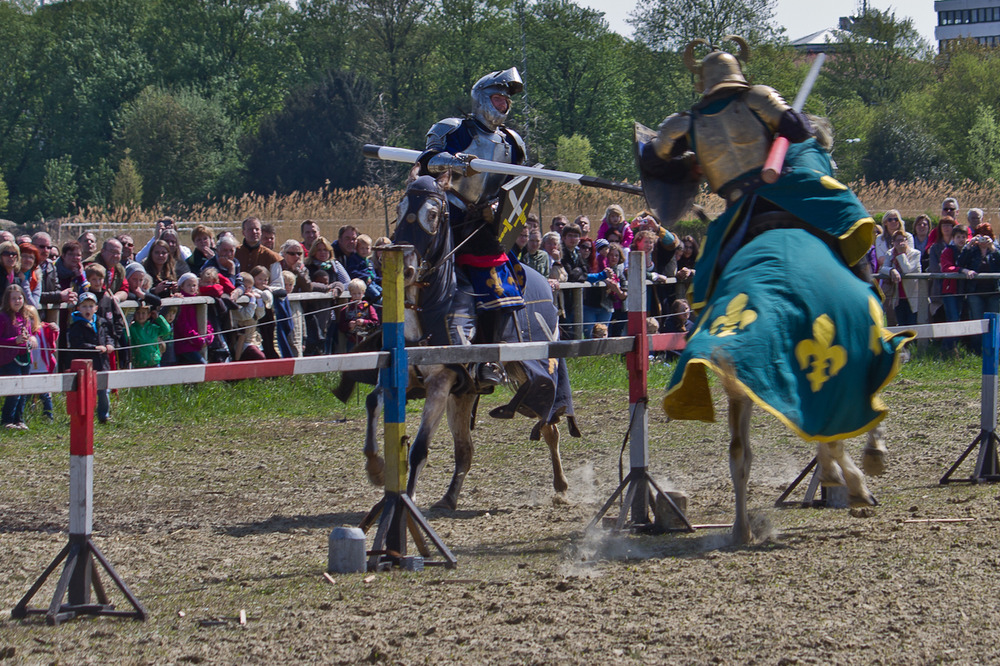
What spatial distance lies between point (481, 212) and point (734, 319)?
8.35 ft

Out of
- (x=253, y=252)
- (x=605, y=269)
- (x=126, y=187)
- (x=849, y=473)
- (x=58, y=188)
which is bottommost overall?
(x=849, y=473)

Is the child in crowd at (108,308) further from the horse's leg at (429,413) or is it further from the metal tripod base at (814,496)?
the metal tripod base at (814,496)

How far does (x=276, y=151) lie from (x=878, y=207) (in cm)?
2891

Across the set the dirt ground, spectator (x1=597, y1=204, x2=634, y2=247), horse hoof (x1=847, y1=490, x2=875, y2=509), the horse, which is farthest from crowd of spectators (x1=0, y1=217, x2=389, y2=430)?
horse hoof (x1=847, y1=490, x2=875, y2=509)

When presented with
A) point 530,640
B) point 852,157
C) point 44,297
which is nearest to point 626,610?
point 530,640

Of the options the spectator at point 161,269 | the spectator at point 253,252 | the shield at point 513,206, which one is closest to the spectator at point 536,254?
the spectator at point 253,252

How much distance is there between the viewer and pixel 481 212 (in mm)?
7648

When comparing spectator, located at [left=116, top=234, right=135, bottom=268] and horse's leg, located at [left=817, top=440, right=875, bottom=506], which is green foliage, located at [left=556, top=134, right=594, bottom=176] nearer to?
spectator, located at [left=116, top=234, right=135, bottom=268]

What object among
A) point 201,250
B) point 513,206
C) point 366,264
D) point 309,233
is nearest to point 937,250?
point 366,264

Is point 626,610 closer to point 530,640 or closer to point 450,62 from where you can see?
point 530,640

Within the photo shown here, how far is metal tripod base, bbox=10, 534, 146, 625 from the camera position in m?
4.67

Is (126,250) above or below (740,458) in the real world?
above

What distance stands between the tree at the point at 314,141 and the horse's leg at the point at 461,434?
42086 millimetres

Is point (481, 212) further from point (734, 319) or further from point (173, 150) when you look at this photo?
point (173, 150)
